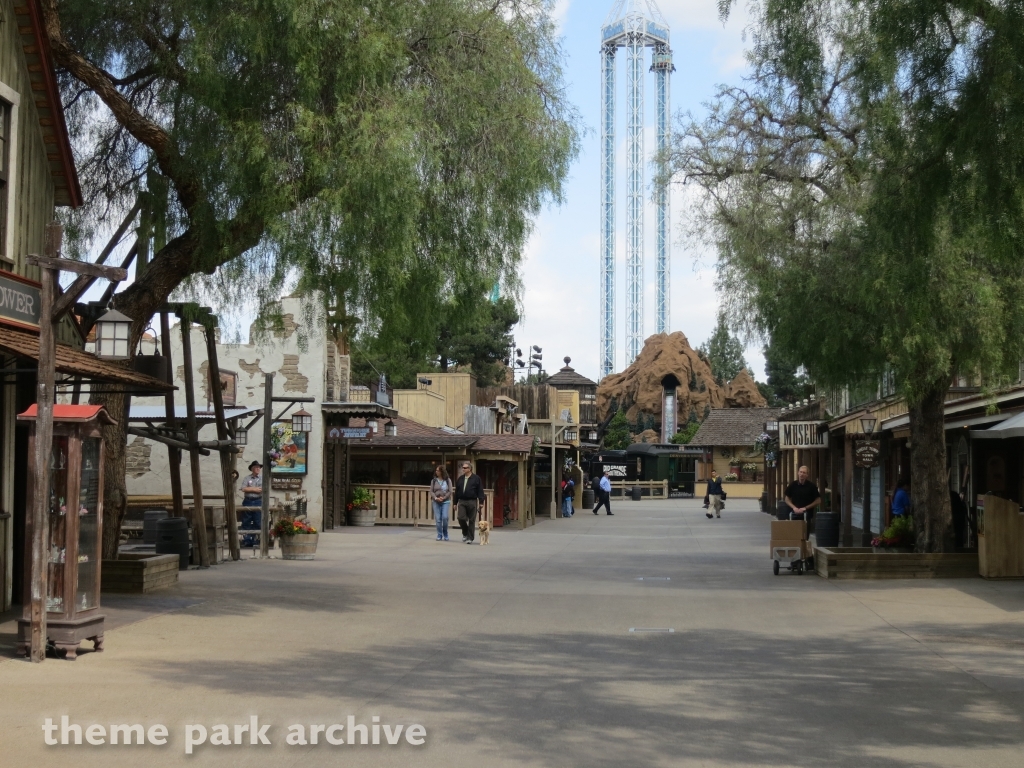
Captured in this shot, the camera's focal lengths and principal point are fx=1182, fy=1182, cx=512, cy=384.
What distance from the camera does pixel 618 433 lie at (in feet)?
294

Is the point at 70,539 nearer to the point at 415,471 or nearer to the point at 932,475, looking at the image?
the point at 932,475

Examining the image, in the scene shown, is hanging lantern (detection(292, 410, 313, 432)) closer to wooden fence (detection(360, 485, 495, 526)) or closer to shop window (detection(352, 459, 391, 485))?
wooden fence (detection(360, 485, 495, 526))

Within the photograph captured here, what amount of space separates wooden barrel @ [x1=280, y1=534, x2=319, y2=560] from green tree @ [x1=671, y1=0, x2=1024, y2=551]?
8.48 meters

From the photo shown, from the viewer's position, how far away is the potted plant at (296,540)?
21.0m

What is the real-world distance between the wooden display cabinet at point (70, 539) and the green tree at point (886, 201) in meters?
7.82

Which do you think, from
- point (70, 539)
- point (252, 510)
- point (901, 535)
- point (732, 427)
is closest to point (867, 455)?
point (901, 535)

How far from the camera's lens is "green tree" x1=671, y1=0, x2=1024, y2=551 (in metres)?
10.8

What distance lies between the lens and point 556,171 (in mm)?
14711

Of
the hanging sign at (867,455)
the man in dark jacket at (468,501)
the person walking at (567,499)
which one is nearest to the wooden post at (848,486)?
the hanging sign at (867,455)

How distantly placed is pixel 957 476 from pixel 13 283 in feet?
60.5

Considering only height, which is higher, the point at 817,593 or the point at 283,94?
the point at 283,94

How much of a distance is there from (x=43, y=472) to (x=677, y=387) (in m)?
83.4

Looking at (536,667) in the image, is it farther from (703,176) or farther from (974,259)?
(703,176)

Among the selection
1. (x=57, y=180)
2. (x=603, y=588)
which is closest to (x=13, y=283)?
(x=57, y=180)
